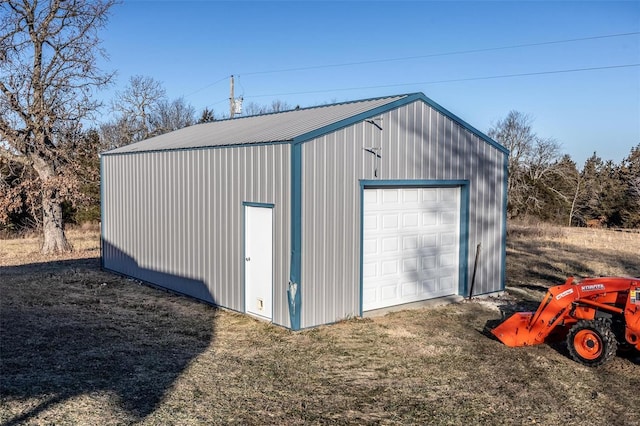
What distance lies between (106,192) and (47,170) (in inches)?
165

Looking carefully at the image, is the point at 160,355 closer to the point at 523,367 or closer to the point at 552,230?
the point at 523,367

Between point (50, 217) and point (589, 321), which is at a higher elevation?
point (50, 217)

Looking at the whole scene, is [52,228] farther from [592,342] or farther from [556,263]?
[592,342]

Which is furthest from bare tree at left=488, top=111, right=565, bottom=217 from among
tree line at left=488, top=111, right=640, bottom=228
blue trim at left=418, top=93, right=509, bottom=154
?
blue trim at left=418, top=93, right=509, bottom=154

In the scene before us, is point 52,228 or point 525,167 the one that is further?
point 525,167

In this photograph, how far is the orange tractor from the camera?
23.2ft

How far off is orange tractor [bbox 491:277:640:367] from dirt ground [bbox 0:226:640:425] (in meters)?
0.19

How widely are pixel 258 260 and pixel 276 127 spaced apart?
2568mm

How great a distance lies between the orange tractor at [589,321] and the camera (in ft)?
23.2

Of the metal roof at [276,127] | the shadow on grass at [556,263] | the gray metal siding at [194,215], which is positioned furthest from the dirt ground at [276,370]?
the shadow on grass at [556,263]

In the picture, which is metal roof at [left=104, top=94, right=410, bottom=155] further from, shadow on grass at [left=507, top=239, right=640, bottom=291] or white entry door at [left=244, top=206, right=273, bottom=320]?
shadow on grass at [left=507, top=239, right=640, bottom=291]

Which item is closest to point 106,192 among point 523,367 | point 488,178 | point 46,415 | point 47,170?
point 47,170

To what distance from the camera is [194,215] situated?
447 inches

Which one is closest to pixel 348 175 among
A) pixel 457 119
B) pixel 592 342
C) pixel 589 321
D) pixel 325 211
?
pixel 325 211
